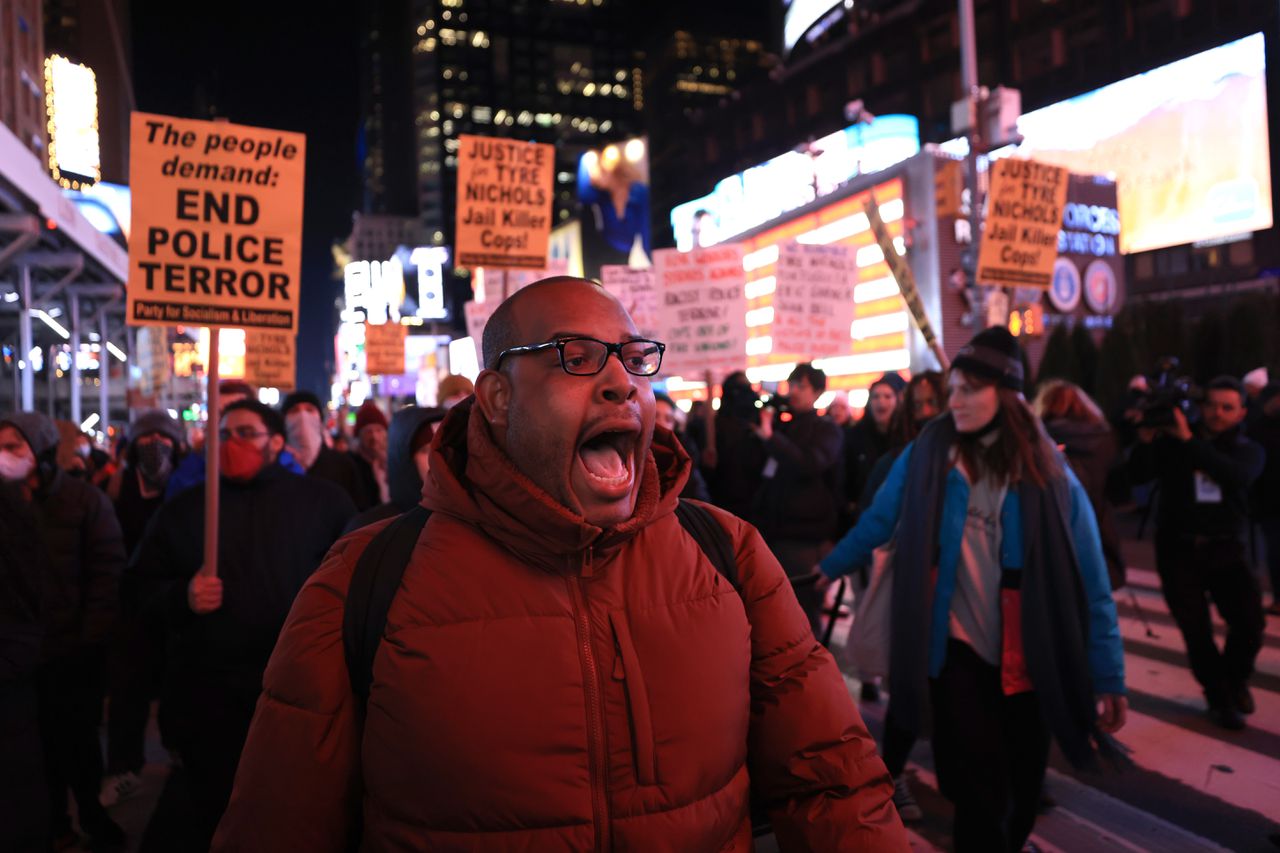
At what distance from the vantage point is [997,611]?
3465mm

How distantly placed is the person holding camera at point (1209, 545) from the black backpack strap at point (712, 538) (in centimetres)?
507

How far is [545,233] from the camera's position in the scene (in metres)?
8.89

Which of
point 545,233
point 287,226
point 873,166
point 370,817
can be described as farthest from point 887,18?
point 370,817

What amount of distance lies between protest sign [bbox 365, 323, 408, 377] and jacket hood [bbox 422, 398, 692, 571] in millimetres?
16486

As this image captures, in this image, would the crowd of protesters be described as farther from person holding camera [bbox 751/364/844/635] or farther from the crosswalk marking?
the crosswalk marking

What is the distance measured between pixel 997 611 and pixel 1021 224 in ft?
18.7

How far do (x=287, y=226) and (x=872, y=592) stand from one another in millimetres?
3495

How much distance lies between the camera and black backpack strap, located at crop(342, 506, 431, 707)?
1.70 metres

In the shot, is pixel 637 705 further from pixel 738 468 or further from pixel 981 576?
pixel 738 468

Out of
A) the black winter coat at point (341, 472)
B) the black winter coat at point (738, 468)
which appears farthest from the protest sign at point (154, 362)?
the black winter coat at point (738, 468)

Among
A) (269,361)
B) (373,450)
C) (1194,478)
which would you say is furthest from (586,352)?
(269,361)

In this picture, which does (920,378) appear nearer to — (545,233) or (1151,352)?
(545,233)

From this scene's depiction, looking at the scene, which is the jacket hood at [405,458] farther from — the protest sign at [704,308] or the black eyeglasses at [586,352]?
the protest sign at [704,308]

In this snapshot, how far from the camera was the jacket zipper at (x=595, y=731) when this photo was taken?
5.40 ft
